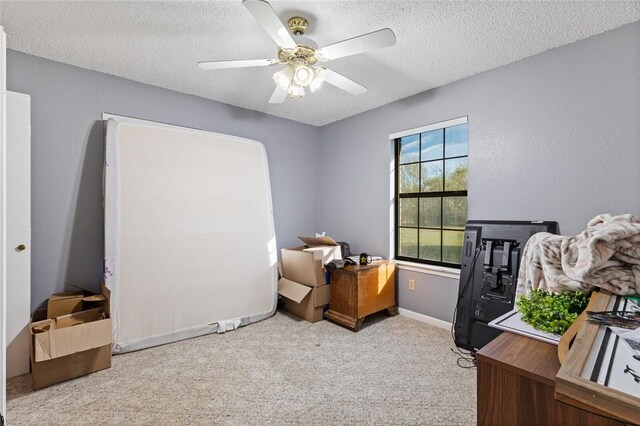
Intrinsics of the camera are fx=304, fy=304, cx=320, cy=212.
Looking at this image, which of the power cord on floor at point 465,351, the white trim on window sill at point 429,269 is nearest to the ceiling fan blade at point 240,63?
the power cord on floor at point 465,351

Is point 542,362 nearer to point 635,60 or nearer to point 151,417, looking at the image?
point 151,417

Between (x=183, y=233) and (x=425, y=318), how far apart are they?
2.51 meters

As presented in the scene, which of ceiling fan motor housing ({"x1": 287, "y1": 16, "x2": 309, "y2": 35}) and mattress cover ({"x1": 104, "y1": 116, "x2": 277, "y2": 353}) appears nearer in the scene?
ceiling fan motor housing ({"x1": 287, "y1": 16, "x2": 309, "y2": 35})

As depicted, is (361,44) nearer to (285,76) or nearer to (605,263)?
(285,76)

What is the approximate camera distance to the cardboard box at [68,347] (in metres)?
1.93

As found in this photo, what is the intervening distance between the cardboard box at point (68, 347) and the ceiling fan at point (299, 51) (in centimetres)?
196

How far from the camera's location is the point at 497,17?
1.90 m

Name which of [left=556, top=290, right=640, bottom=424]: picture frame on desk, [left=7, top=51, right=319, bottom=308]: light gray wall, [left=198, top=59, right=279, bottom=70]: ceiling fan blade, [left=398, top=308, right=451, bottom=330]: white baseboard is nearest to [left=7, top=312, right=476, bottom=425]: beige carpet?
[left=398, top=308, right=451, bottom=330]: white baseboard

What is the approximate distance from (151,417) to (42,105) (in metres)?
2.47

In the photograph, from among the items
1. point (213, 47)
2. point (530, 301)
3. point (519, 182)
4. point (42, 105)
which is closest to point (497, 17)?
point (519, 182)

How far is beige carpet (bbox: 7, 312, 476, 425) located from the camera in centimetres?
173

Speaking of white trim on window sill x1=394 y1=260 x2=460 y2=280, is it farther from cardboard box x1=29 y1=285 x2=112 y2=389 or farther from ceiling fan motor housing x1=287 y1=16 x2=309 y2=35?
cardboard box x1=29 y1=285 x2=112 y2=389

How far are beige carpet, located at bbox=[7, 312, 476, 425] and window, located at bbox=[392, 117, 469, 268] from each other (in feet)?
2.91

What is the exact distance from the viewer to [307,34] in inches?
82.0
